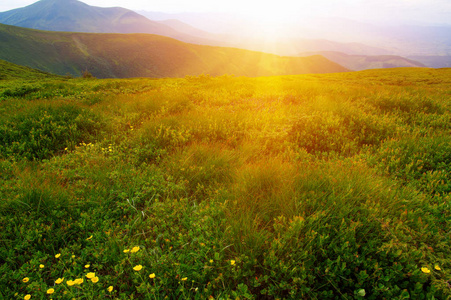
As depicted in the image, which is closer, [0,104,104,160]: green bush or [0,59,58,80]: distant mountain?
[0,104,104,160]: green bush

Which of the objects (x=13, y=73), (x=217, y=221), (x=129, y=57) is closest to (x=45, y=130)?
(x=217, y=221)

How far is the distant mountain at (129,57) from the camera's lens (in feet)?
454

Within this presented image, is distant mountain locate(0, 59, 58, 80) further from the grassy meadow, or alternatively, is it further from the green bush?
the grassy meadow

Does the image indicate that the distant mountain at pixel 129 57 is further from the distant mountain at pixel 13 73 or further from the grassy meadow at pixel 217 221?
the grassy meadow at pixel 217 221

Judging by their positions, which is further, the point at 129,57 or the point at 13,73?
the point at 129,57

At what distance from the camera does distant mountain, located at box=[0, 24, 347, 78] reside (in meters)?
138

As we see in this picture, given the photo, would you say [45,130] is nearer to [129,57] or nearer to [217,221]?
[217,221]

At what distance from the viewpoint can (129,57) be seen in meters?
161

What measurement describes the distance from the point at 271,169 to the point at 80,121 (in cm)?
539

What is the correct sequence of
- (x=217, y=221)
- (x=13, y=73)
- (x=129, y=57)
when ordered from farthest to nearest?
(x=129, y=57), (x=13, y=73), (x=217, y=221)

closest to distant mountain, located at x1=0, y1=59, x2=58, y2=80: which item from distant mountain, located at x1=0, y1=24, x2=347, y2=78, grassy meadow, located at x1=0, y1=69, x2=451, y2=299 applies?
grassy meadow, located at x1=0, y1=69, x2=451, y2=299

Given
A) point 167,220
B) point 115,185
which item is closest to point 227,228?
point 167,220

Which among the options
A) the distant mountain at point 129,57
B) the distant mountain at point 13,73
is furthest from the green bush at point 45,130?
the distant mountain at point 129,57

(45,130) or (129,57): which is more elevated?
(129,57)
